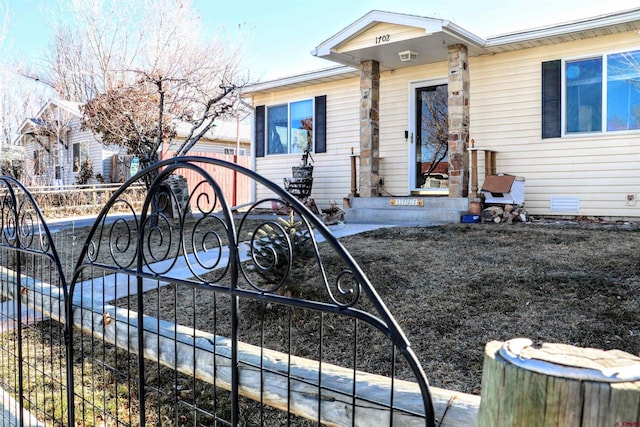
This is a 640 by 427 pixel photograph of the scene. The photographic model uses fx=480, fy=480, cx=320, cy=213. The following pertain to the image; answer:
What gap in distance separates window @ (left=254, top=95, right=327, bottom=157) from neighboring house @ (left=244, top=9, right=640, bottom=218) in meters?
0.50

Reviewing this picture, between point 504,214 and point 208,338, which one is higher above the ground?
point 504,214

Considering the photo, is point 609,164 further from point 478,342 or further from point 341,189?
point 478,342

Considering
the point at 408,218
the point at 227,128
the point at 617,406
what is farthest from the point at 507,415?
the point at 227,128

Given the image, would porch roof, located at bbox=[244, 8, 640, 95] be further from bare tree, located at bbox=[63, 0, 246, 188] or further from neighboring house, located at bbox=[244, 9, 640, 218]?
bare tree, located at bbox=[63, 0, 246, 188]

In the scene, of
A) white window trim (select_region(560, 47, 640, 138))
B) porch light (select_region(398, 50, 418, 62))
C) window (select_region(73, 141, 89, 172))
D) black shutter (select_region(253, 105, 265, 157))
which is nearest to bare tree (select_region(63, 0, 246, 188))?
black shutter (select_region(253, 105, 265, 157))

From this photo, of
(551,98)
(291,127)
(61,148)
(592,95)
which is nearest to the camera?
(592,95)

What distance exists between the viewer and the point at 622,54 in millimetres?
6574

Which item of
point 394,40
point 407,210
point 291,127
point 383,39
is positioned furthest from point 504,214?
point 291,127

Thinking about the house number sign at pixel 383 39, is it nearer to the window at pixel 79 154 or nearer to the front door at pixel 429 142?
the front door at pixel 429 142

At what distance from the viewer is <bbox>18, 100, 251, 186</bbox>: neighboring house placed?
54.0 ft

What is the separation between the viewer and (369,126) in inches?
317

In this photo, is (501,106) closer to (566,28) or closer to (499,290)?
(566,28)

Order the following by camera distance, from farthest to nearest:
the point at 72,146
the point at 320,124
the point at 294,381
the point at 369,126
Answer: the point at 72,146, the point at 320,124, the point at 369,126, the point at 294,381

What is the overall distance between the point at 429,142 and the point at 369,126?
58.5 inches
